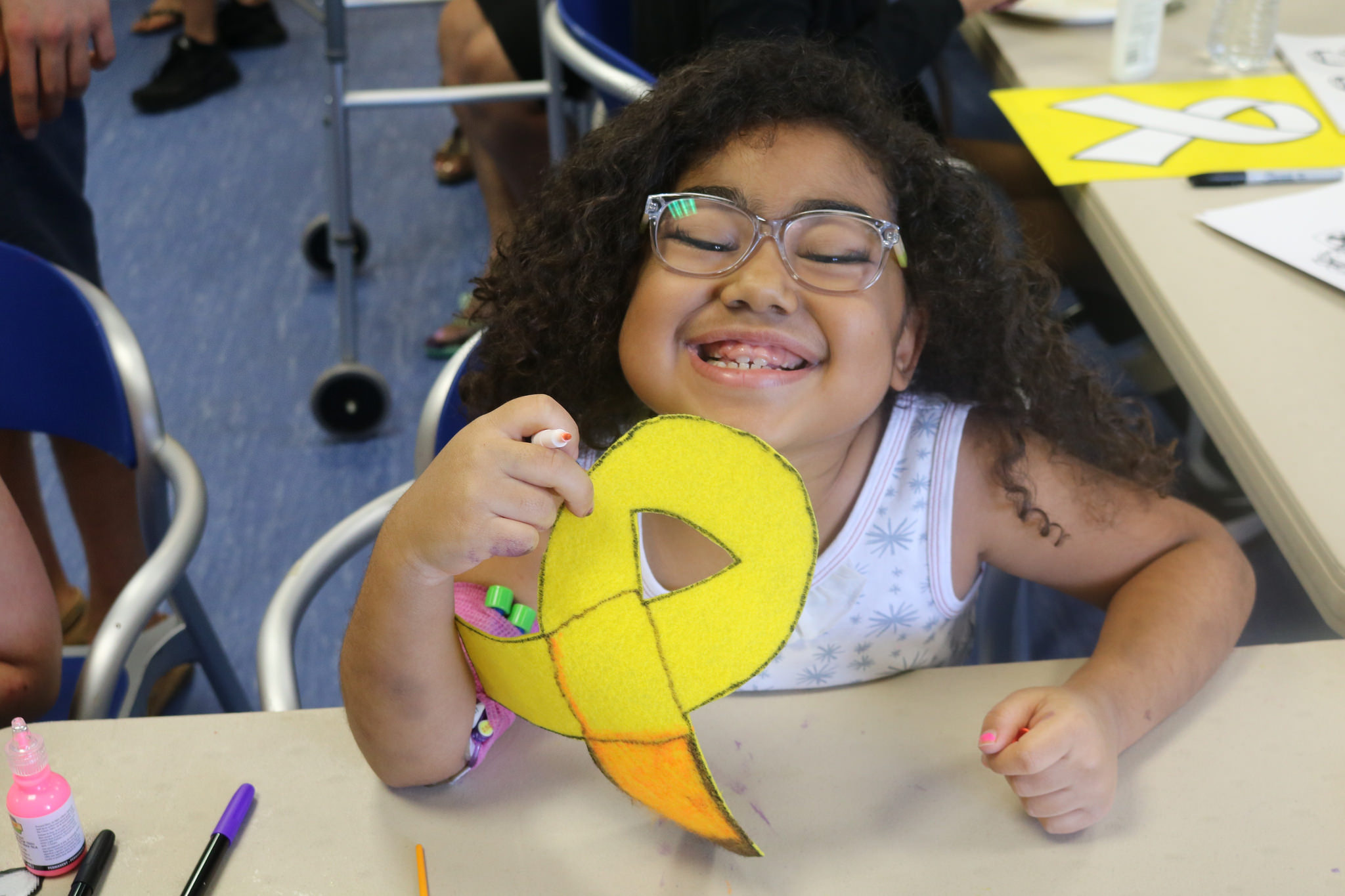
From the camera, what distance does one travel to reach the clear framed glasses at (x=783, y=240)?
0.88 metres

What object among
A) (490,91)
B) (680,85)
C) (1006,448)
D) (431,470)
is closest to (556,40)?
(490,91)

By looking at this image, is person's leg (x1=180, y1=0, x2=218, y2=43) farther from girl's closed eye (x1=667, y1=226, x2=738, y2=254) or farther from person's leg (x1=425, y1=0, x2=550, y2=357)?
girl's closed eye (x1=667, y1=226, x2=738, y2=254)

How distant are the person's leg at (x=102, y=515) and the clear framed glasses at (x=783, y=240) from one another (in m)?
0.99

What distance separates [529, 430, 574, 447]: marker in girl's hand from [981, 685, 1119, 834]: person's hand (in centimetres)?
31

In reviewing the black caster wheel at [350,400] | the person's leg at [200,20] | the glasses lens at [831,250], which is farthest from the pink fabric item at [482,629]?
the person's leg at [200,20]

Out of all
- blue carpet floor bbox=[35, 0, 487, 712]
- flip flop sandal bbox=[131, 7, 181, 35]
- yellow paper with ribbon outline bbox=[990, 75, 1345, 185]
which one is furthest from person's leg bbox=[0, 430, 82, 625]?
flip flop sandal bbox=[131, 7, 181, 35]

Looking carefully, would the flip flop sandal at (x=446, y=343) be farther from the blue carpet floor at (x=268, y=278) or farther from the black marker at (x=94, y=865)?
the black marker at (x=94, y=865)

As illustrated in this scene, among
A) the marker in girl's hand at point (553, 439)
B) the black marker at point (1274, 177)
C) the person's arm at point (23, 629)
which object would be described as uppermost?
the marker in girl's hand at point (553, 439)

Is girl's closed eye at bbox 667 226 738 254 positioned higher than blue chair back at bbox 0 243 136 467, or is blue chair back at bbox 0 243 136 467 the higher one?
girl's closed eye at bbox 667 226 738 254

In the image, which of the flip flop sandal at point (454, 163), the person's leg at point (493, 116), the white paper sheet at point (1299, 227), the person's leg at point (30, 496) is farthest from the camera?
the flip flop sandal at point (454, 163)

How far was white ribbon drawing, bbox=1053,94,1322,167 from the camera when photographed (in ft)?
4.49

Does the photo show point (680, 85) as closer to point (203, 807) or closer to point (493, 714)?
point (493, 714)

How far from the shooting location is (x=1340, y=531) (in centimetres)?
83

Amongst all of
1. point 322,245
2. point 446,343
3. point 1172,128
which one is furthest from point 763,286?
point 322,245
